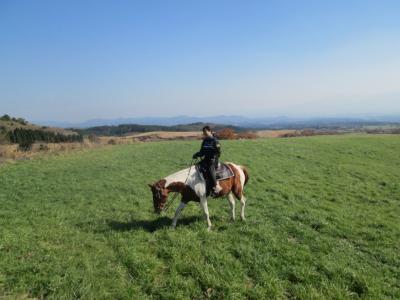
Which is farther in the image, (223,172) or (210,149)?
(223,172)

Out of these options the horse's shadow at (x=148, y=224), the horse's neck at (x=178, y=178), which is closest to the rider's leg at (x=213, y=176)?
the horse's neck at (x=178, y=178)

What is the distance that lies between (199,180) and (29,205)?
796 centimetres

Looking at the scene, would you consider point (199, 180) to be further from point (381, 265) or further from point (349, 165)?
point (349, 165)

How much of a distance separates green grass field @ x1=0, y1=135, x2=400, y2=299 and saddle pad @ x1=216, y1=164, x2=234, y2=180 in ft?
5.13

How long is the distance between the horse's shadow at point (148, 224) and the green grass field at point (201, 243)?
36mm

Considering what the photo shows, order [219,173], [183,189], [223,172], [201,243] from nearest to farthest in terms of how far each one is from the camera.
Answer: [201,243], [183,189], [219,173], [223,172]

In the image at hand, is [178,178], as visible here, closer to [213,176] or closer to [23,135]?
[213,176]

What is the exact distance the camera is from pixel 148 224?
10938 mm

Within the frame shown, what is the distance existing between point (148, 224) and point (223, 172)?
3080mm

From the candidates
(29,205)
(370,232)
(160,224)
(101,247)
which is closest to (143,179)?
(29,205)

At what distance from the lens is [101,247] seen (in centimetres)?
893

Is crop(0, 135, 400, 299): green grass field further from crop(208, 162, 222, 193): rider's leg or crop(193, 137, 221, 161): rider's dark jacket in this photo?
→ crop(193, 137, 221, 161): rider's dark jacket

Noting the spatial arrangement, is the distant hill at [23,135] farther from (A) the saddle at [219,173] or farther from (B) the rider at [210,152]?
(B) the rider at [210,152]

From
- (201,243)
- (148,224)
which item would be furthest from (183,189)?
(148,224)
